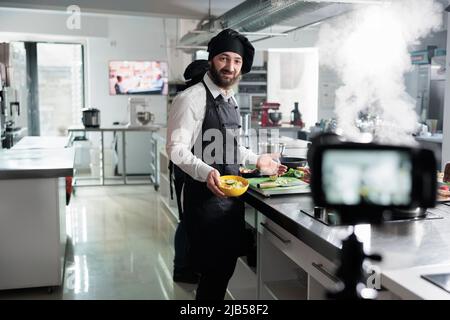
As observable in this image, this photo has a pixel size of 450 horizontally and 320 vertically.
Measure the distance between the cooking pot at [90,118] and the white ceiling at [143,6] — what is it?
155 cm

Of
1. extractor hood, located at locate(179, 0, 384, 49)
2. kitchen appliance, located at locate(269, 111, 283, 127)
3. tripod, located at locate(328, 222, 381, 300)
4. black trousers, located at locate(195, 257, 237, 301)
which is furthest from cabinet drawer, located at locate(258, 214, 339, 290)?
kitchen appliance, located at locate(269, 111, 283, 127)

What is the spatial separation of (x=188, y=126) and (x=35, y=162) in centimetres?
165

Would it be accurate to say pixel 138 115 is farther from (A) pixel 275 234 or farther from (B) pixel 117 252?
(A) pixel 275 234

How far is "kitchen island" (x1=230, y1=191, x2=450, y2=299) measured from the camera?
4.48 feet

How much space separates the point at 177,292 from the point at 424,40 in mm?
6575

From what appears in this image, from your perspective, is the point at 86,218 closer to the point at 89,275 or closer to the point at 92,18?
the point at 89,275

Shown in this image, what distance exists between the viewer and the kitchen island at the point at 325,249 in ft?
4.48

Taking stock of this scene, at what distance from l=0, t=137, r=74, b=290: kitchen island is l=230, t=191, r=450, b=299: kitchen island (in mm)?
1417

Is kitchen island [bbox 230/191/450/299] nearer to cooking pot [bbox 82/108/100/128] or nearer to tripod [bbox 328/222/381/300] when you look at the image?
tripod [bbox 328/222/381/300]

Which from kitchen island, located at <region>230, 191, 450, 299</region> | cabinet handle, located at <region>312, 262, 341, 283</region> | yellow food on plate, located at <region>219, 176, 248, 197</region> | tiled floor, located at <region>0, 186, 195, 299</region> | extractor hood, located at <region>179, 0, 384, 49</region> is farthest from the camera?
extractor hood, located at <region>179, 0, 384, 49</region>

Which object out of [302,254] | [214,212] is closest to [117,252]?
[214,212]
